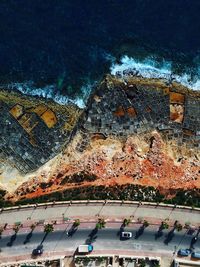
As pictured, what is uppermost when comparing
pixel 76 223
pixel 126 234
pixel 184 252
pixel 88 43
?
pixel 88 43

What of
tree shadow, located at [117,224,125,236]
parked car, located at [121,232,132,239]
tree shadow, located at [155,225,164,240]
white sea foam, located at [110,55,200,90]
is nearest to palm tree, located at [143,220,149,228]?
tree shadow, located at [155,225,164,240]

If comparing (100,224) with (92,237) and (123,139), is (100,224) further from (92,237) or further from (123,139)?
(123,139)

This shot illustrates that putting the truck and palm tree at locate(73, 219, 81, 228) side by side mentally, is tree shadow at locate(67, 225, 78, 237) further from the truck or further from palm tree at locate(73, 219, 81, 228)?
the truck

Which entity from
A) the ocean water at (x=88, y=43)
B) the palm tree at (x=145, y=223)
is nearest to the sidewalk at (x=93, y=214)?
the palm tree at (x=145, y=223)

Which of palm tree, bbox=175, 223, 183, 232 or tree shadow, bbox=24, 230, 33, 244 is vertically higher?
palm tree, bbox=175, 223, 183, 232

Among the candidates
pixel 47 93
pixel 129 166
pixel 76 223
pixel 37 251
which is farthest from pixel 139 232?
pixel 47 93

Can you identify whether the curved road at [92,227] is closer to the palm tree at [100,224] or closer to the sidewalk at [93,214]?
the sidewalk at [93,214]
